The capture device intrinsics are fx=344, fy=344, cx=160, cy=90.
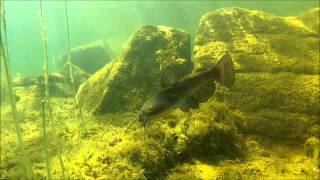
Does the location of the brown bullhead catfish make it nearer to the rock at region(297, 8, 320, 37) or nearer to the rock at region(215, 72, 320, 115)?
the rock at region(215, 72, 320, 115)

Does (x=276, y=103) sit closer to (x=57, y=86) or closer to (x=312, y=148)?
(x=312, y=148)

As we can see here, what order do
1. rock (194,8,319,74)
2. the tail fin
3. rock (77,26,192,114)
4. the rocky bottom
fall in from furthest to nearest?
rock (77,26,192,114) → rock (194,8,319,74) → the rocky bottom → the tail fin

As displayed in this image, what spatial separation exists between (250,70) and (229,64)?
3009 mm

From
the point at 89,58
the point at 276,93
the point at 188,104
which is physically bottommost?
the point at 89,58

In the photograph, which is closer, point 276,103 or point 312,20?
point 276,103

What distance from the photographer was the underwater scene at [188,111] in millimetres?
4101

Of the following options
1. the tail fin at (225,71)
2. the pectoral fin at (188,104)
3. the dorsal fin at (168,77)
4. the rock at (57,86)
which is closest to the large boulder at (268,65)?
the tail fin at (225,71)

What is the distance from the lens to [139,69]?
25.5ft

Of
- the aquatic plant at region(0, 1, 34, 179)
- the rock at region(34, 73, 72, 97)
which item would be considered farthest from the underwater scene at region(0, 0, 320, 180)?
the rock at region(34, 73, 72, 97)

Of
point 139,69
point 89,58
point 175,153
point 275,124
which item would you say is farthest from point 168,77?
point 89,58

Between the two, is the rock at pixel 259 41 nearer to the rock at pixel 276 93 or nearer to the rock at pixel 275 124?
the rock at pixel 276 93

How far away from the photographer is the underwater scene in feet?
13.5

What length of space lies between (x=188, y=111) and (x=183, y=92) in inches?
11.9

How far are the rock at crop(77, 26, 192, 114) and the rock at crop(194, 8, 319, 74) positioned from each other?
0.54m
